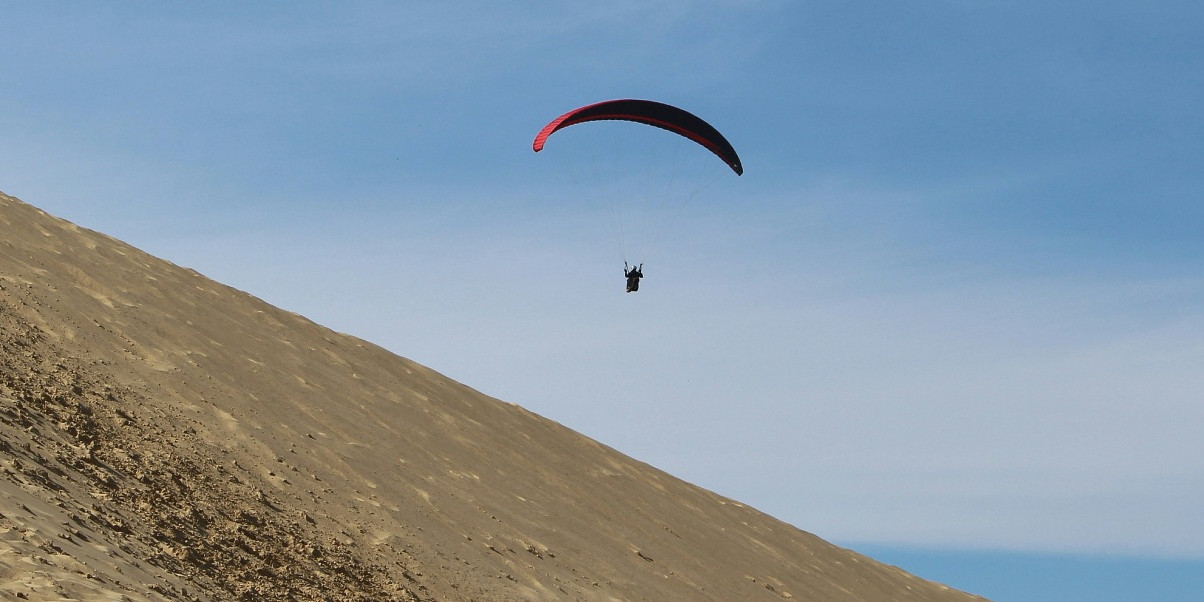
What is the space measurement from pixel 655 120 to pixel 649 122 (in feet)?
0.44

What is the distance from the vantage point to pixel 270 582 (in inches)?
429

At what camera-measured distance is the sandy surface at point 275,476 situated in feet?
34.2

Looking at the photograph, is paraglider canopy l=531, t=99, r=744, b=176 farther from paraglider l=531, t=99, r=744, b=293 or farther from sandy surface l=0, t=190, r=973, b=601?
sandy surface l=0, t=190, r=973, b=601

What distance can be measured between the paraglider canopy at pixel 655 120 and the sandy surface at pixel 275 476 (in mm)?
5495

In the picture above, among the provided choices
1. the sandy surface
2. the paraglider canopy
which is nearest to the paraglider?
the paraglider canopy

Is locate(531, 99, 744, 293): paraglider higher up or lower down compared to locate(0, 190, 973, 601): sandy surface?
higher up

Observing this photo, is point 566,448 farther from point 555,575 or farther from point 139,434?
point 139,434

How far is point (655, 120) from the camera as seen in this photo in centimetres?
2456

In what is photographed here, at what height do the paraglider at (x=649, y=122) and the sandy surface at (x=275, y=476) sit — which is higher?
the paraglider at (x=649, y=122)

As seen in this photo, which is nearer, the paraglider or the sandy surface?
the sandy surface

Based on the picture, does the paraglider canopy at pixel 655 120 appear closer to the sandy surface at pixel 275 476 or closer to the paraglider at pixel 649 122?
the paraglider at pixel 649 122

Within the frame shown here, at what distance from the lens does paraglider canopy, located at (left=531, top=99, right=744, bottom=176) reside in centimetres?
2369

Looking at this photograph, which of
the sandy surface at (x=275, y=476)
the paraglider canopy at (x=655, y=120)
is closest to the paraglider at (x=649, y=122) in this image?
the paraglider canopy at (x=655, y=120)

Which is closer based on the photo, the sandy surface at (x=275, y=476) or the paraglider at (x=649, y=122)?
the sandy surface at (x=275, y=476)
